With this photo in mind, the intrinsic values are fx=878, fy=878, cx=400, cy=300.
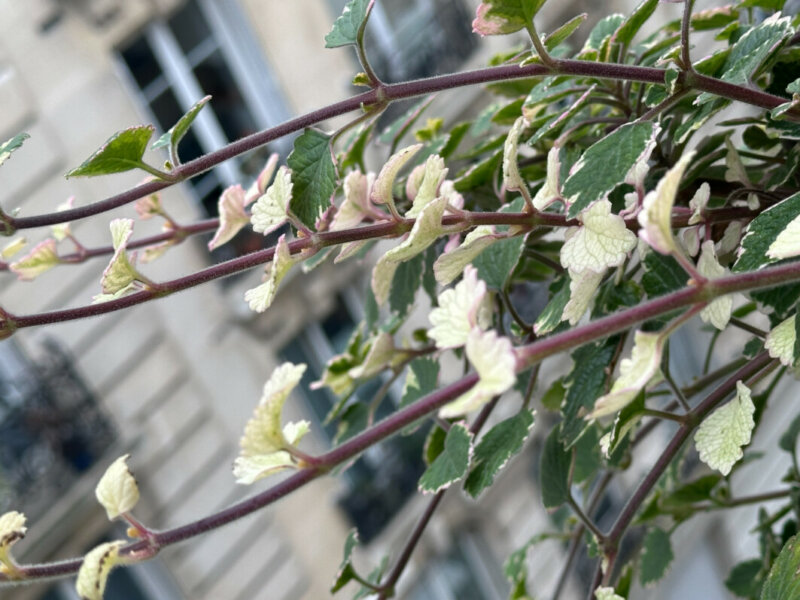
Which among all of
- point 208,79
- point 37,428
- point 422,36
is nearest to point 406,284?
point 37,428

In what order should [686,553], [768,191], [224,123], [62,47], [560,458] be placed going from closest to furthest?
[768,191], [560,458], [62,47], [224,123], [686,553]

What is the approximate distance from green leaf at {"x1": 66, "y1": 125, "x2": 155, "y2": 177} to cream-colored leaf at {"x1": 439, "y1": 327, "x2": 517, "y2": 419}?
176 mm

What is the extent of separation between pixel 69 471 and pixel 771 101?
2.33 meters

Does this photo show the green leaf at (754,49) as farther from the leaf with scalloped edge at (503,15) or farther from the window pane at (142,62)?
the window pane at (142,62)

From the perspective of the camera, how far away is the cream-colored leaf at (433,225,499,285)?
36cm

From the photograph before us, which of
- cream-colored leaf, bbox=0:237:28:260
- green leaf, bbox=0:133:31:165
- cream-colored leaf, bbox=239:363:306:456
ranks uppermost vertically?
green leaf, bbox=0:133:31:165

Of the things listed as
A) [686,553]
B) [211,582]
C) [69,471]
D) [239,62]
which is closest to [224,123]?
[239,62]

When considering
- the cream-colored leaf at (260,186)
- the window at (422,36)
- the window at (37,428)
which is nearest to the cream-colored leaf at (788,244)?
the cream-colored leaf at (260,186)

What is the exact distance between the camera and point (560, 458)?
548mm

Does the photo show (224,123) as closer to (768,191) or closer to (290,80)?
(290,80)

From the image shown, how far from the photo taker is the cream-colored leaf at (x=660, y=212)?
24 cm

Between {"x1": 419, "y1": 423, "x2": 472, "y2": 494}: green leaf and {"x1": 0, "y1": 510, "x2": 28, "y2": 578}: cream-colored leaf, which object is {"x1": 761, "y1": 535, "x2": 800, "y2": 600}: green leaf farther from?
{"x1": 0, "y1": 510, "x2": 28, "y2": 578}: cream-colored leaf

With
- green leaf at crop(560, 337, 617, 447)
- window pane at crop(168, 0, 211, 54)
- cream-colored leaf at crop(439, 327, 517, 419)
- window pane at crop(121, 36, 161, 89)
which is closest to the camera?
cream-colored leaf at crop(439, 327, 517, 419)

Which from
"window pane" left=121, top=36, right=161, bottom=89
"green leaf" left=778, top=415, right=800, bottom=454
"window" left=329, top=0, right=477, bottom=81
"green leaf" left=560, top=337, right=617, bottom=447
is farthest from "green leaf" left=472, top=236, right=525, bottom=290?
"window" left=329, top=0, right=477, bottom=81
